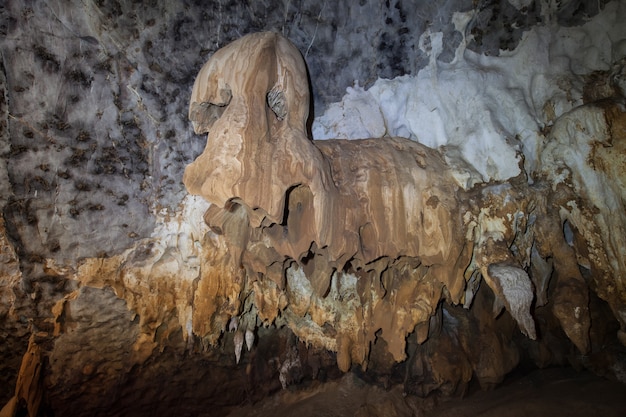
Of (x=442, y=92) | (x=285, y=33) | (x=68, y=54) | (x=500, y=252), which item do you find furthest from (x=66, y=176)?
(x=500, y=252)

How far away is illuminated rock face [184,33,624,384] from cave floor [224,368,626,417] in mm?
2765

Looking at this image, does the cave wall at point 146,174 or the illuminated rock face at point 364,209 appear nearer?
the illuminated rock face at point 364,209

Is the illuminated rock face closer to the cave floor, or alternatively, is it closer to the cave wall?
the cave wall

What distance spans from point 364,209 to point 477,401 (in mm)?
5011

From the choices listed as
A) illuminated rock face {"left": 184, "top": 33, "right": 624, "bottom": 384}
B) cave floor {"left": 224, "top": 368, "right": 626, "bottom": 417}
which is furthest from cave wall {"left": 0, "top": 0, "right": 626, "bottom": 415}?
cave floor {"left": 224, "top": 368, "right": 626, "bottom": 417}

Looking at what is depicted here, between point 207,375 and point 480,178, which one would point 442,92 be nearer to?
point 480,178

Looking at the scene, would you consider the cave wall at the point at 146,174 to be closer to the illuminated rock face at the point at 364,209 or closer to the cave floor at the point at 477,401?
the illuminated rock face at the point at 364,209

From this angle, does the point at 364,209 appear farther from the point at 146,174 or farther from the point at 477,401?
the point at 477,401

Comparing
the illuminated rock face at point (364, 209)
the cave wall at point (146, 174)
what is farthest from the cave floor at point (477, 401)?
the illuminated rock face at point (364, 209)

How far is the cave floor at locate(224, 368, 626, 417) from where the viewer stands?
5.58m

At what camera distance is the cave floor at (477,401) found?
5.58 meters

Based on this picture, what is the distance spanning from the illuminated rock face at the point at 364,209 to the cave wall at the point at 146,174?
96mm

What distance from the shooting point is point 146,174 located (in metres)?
4.28

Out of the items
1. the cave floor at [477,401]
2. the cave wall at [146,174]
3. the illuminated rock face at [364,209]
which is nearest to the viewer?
the illuminated rock face at [364,209]
